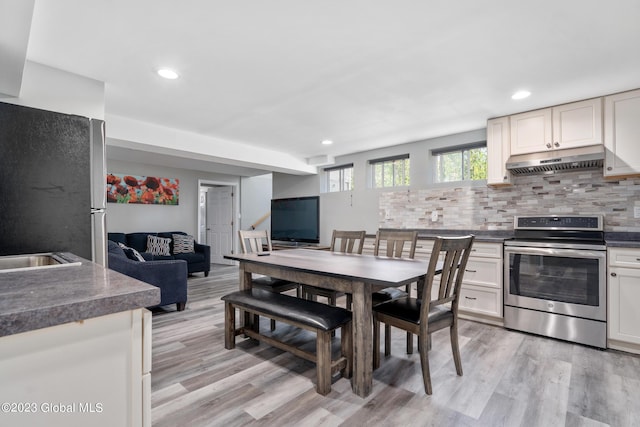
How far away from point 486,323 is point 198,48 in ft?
11.9

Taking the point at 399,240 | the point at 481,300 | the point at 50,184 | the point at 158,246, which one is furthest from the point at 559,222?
the point at 158,246

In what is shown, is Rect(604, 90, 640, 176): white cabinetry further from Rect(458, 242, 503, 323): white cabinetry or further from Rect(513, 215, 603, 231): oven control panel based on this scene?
Rect(458, 242, 503, 323): white cabinetry

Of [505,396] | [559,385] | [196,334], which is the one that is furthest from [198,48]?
[559,385]

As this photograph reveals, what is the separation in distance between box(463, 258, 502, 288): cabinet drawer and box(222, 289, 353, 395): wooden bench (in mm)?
1871

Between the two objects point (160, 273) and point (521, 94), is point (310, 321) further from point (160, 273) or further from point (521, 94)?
Result: point (521, 94)

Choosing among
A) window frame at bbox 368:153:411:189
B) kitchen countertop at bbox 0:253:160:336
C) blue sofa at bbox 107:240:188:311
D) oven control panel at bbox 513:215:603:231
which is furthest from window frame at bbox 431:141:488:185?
kitchen countertop at bbox 0:253:160:336

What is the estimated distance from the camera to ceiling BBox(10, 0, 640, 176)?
1.71 metres

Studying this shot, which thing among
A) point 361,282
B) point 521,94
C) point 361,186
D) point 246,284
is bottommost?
point 246,284

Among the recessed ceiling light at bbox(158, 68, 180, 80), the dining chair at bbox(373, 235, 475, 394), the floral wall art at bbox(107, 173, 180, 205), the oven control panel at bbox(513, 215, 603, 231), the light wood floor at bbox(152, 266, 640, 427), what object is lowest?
the light wood floor at bbox(152, 266, 640, 427)

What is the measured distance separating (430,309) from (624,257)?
183 cm

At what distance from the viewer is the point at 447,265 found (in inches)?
79.7

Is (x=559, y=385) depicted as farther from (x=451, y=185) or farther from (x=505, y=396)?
(x=451, y=185)

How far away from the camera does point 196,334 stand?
294 cm

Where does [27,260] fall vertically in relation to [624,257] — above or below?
above
